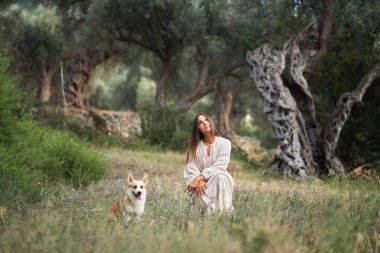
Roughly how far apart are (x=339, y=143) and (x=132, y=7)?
422 inches

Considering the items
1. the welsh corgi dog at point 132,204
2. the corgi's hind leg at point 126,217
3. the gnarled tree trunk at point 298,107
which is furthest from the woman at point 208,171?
the gnarled tree trunk at point 298,107

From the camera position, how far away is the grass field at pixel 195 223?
466cm

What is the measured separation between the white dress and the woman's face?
21 centimetres

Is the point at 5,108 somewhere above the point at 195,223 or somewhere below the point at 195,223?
above

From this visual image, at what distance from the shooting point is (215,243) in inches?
174

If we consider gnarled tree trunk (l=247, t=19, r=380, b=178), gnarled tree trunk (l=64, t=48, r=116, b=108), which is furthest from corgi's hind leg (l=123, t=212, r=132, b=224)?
gnarled tree trunk (l=64, t=48, r=116, b=108)

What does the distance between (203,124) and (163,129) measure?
14274 millimetres

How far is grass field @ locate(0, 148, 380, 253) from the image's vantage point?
4664 millimetres

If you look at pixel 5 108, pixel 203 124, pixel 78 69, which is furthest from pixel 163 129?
pixel 203 124

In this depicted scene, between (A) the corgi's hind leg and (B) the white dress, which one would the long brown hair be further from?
(A) the corgi's hind leg

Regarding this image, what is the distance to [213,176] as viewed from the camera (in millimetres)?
7887

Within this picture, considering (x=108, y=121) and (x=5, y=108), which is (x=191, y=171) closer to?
(x=5, y=108)

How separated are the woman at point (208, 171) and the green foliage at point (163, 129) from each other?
45.9ft

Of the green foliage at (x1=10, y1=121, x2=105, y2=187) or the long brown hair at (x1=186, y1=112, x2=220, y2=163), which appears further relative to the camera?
the green foliage at (x1=10, y1=121, x2=105, y2=187)
